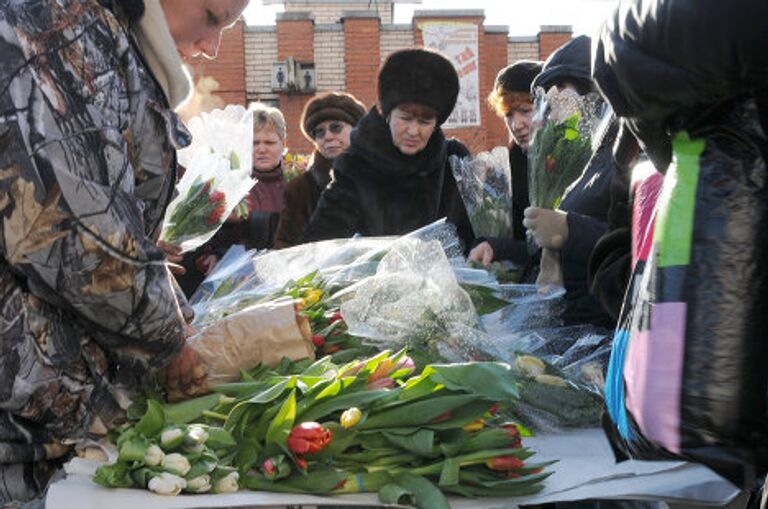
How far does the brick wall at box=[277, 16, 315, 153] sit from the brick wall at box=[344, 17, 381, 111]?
58 cm

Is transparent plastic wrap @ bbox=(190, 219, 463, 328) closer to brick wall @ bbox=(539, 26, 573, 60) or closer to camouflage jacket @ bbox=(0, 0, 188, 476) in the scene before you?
camouflage jacket @ bbox=(0, 0, 188, 476)

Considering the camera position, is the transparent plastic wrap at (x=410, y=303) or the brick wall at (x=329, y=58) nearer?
the transparent plastic wrap at (x=410, y=303)

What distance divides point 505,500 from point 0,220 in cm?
101

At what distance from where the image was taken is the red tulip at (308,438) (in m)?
1.76

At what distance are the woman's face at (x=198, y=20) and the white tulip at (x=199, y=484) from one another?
826 mm

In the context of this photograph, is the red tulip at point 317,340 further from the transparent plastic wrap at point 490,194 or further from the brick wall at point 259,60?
the brick wall at point 259,60

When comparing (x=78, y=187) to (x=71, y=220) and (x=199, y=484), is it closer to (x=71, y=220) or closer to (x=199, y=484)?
(x=71, y=220)

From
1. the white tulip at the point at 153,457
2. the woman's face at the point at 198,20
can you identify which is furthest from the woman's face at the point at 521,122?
the white tulip at the point at 153,457

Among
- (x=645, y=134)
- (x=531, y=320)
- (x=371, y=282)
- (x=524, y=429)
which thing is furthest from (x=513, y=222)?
(x=645, y=134)

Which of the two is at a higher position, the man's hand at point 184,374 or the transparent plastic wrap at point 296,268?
the transparent plastic wrap at point 296,268

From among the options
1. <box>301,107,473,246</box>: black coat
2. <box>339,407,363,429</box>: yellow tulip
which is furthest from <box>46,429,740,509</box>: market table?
<box>301,107,473,246</box>: black coat

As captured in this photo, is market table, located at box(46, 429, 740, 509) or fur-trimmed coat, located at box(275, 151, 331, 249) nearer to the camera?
market table, located at box(46, 429, 740, 509)

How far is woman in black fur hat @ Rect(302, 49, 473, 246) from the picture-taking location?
12.6 ft

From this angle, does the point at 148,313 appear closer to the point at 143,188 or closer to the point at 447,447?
the point at 143,188
